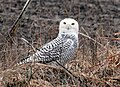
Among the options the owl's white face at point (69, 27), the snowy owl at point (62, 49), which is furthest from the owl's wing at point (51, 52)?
the owl's white face at point (69, 27)

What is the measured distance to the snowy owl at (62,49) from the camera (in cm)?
680

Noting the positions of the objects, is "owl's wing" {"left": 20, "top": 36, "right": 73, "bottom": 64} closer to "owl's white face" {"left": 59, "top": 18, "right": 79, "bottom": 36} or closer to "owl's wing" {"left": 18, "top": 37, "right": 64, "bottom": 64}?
"owl's wing" {"left": 18, "top": 37, "right": 64, "bottom": 64}

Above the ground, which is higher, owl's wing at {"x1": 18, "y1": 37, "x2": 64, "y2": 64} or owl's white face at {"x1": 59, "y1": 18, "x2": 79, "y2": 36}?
owl's white face at {"x1": 59, "y1": 18, "x2": 79, "y2": 36}

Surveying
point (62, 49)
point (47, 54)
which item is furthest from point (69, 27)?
point (47, 54)

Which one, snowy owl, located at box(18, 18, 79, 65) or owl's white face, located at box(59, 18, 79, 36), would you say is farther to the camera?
owl's white face, located at box(59, 18, 79, 36)

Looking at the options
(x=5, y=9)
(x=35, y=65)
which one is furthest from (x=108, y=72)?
(x=5, y=9)

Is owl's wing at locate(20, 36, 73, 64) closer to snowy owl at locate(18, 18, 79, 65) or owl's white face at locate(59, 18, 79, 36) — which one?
snowy owl at locate(18, 18, 79, 65)

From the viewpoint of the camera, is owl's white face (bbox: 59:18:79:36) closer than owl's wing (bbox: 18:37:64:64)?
No

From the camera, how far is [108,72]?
22.7 ft

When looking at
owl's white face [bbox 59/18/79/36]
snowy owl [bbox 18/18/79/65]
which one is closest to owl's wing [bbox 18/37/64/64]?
snowy owl [bbox 18/18/79/65]

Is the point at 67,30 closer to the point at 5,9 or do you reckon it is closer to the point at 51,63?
the point at 51,63

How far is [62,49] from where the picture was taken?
6.85m

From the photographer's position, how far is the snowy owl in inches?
268

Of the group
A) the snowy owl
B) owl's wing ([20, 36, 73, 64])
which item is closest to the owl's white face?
the snowy owl
